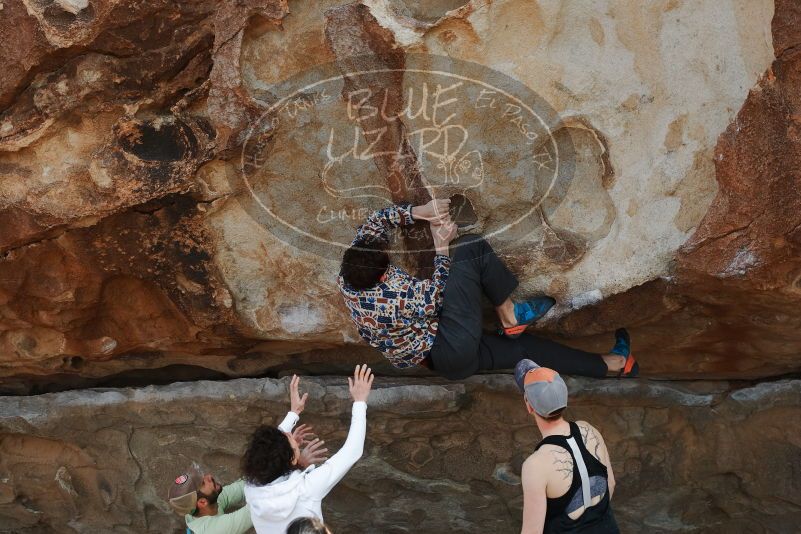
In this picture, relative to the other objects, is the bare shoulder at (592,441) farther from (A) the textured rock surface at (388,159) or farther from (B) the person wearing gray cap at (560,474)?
(A) the textured rock surface at (388,159)

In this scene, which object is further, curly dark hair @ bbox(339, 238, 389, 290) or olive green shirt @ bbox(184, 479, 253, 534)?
curly dark hair @ bbox(339, 238, 389, 290)

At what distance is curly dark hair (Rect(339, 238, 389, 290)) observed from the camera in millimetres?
2668

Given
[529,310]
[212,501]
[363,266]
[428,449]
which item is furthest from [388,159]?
[428,449]

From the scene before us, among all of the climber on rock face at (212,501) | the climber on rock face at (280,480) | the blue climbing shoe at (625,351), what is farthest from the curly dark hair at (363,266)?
the blue climbing shoe at (625,351)

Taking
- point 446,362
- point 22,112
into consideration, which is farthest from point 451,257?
point 22,112

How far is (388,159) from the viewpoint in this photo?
2.75 m

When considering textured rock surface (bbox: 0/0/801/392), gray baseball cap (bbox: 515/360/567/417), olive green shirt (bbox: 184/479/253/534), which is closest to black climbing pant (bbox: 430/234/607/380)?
textured rock surface (bbox: 0/0/801/392)

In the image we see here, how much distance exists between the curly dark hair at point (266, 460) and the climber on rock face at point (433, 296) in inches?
20.8

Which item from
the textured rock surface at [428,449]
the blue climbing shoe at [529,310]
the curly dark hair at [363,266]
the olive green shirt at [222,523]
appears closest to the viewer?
the olive green shirt at [222,523]

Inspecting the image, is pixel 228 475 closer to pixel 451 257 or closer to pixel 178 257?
pixel 178 257

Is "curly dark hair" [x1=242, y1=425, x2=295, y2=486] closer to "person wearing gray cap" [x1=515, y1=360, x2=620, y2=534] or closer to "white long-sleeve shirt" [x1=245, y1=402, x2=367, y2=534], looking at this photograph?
"white long-sleeve shirt" [x1=245, y1=402, x2=367, y2=534]

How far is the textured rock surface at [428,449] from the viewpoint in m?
3.34

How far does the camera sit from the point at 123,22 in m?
2.62

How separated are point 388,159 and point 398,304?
0.42 meters
